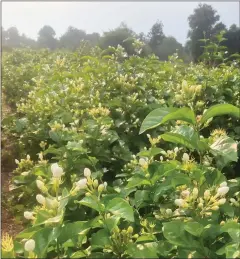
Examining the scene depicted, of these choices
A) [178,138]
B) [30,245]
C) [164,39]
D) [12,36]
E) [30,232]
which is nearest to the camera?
[30,245]

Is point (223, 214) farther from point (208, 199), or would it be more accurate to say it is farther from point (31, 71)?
point (31, 71)

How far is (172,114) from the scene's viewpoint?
1145 millimetres

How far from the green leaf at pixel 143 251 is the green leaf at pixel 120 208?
3.5 inches

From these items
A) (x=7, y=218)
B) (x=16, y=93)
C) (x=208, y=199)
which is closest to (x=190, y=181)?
(x=208, y=199)

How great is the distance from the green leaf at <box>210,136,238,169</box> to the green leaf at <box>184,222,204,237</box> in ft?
0.90

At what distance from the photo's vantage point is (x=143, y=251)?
0.96 metres

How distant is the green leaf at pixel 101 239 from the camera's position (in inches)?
41.4

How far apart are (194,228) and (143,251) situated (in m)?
0.16

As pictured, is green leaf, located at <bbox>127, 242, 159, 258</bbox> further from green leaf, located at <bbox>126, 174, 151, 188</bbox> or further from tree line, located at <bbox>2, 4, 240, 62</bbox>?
tree line, located at <bbox>2, 4, 240, 62</bbox>

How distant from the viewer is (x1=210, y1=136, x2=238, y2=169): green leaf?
4.00 ft

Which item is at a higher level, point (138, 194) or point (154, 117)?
point (154, 117)

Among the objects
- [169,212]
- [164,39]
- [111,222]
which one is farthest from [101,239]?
[164,39]

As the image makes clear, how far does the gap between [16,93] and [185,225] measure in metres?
4.67

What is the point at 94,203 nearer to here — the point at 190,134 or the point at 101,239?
the point at 101,239
